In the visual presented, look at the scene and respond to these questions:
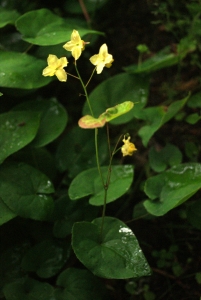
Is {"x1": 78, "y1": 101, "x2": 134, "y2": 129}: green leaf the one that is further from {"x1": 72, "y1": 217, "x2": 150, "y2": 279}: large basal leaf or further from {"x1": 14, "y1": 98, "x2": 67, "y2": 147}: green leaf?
{"x1": 14, "y1": 98, "x2": 67, "y2": 147}: green leaf

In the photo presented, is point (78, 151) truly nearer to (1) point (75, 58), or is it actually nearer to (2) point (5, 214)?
(2) point (5, 214)

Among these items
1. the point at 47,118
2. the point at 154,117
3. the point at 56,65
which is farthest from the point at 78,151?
the point at 56,65

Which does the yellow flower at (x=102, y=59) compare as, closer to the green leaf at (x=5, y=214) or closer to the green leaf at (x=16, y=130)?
the green leaf at (x=16, y=130)

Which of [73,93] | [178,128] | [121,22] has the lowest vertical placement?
[178,128]

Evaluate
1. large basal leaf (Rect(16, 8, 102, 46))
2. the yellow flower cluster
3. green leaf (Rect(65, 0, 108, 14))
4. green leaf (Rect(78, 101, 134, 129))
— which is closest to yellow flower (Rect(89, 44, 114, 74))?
the yellow flower cluster

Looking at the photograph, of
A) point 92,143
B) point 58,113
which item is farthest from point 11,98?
point 92,143

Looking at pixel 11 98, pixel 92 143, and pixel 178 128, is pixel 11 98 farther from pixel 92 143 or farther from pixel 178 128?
pixel 178 128
